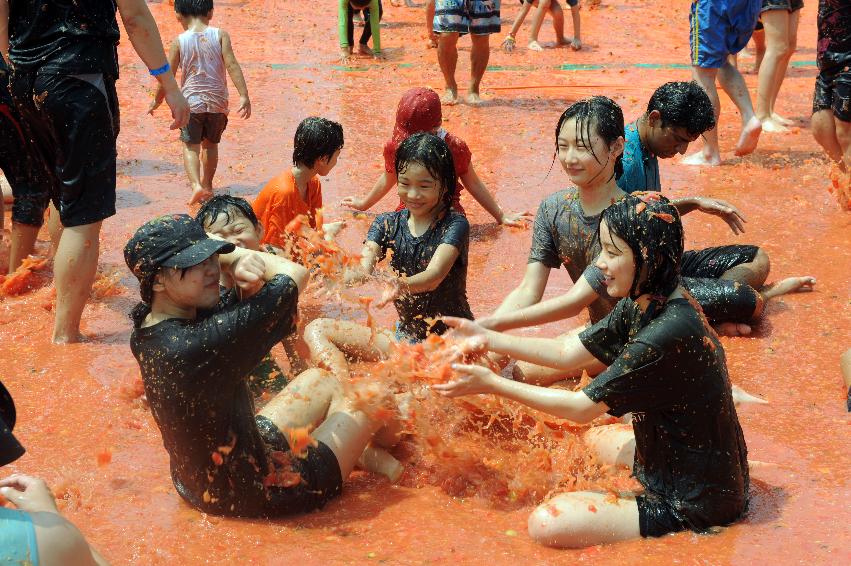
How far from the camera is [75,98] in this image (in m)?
5.13

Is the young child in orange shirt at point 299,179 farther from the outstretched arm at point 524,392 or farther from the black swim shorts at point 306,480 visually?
the outstretched arm at point 524,392

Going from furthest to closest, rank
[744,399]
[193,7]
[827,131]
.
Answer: [193,7]
[827,131]
[744,399]

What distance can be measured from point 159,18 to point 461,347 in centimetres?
1409

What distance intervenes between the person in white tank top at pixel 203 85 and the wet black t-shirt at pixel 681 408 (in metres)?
5.39

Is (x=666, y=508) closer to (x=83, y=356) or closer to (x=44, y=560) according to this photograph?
(x=44, y=560)

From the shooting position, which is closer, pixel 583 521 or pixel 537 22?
pixel 583 521

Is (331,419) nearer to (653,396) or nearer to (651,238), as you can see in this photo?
(653,396)

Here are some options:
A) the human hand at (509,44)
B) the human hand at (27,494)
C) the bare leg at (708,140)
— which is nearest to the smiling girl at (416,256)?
the human hand at (27,494)

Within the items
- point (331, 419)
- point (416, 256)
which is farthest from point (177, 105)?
point (331, 419)

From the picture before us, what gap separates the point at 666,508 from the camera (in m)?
3.63

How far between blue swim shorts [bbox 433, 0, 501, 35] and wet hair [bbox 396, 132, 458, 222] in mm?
6099

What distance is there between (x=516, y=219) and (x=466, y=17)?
414 cm

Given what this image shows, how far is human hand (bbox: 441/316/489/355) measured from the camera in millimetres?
3945

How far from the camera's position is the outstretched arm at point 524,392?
3.57 metres
